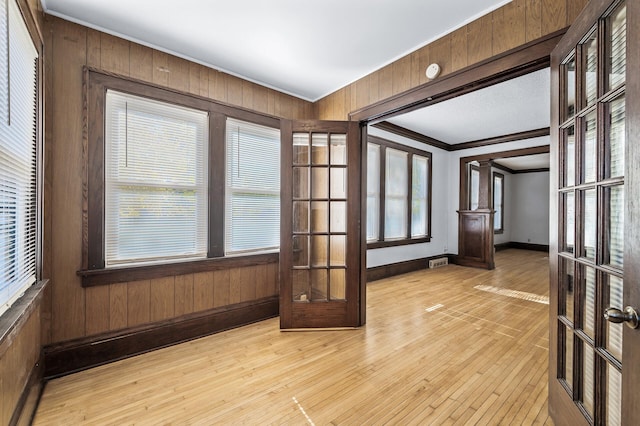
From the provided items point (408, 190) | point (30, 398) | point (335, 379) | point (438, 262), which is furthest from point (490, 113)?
point (30, 398)

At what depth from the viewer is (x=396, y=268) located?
5301 millimetres

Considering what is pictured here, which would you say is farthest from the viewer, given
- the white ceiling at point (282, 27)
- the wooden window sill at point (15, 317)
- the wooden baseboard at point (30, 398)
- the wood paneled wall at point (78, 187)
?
the wood paneled wall at point (78, 187)

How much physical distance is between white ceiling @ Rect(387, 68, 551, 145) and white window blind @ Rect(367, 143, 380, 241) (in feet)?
2.24

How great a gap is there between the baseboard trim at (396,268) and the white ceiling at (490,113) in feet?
8.34

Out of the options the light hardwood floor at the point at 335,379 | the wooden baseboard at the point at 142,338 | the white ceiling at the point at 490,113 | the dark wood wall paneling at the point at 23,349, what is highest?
the white ceiling at the point at 490,113

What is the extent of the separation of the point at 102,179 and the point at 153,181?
359mm

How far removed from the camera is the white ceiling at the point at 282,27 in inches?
78.0

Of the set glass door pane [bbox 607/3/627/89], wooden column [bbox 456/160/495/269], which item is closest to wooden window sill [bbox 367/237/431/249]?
wooden column [bbox 456/160/495/269]

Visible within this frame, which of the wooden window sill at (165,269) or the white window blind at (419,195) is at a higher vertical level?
the white window blind at (419,195)

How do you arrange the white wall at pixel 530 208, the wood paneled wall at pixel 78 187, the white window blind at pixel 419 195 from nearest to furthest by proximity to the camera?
the wood paneled wall at pixel 78 187 → the white window blind at pixel 419 195 → the white wall at pixel 530 208

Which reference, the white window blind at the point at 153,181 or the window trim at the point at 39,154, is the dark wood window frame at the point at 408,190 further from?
the window trim at the point at 39,154

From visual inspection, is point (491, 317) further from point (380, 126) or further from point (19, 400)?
point (19, 400)

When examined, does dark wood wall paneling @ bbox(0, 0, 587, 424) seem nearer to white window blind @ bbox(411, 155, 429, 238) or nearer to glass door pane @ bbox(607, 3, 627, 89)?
glass door pane @ bbox(607, 3, 627, 89)

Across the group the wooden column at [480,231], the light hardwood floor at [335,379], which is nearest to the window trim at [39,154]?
the light hardwood floor at [335,379]
